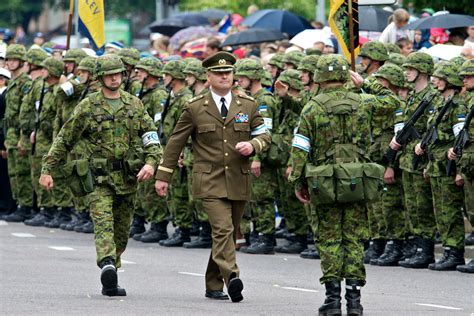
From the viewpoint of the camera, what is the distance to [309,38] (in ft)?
75.6

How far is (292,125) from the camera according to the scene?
58.1 ft

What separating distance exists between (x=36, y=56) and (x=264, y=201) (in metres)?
5.30

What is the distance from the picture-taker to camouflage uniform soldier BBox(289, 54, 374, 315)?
12.2 meters

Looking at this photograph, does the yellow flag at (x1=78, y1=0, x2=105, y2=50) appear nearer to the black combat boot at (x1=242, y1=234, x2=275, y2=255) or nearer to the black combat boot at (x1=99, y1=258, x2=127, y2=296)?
the black combat boot at (x1=242, y1=234, x2=275, y2=255)

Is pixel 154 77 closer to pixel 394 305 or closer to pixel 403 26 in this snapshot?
pixel 403 26

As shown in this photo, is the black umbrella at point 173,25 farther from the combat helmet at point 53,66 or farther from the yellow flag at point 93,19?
the combat helmet at point 53,66

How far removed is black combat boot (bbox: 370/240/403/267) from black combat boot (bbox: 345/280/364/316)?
4.08 m

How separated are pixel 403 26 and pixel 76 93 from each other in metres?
5.18

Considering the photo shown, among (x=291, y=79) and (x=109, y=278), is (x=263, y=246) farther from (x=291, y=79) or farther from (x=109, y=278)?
(x=109, y=278)

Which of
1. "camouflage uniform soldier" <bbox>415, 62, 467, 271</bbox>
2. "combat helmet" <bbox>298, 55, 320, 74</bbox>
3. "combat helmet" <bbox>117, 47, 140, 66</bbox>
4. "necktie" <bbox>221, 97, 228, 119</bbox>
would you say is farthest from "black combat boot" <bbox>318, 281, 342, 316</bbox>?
"combat helmet" <bbox>117, 47, 140, 66</bbox>

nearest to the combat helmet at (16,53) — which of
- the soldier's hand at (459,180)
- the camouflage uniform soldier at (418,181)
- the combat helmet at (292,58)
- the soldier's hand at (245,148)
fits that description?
the combat helmet at (292,58)

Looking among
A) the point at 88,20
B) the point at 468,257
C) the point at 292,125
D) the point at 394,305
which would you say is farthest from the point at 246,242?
the point at 394,305

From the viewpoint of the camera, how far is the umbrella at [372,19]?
23516mm

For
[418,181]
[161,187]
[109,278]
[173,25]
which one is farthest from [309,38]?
[109,278]
